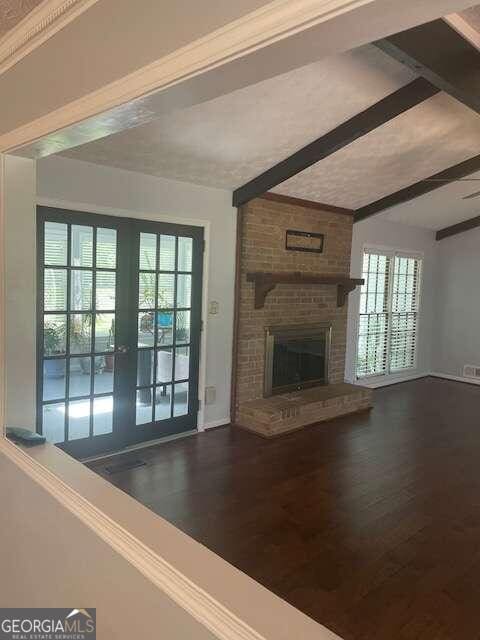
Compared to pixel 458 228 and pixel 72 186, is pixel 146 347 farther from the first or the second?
pixel 458 228

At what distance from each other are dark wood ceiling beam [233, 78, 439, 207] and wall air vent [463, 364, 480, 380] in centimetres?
504

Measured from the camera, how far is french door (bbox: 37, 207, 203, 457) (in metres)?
3.79

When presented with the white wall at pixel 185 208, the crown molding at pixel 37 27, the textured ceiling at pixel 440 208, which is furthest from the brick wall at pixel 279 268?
the crown molding at pixel 37 27

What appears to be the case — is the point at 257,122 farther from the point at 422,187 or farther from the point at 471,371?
the point at 471,371

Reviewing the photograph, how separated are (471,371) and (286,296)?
4.04 metres

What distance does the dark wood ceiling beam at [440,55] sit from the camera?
2742 millimetres

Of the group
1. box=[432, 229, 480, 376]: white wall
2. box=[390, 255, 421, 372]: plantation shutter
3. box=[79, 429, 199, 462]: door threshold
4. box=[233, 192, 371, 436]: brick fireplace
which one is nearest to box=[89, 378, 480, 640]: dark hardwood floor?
box=[79, 429, 199, 462]: door threshold

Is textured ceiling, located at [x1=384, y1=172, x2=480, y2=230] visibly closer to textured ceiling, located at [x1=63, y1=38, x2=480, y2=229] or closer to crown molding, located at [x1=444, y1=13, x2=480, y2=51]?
textured ceiling, located at [x1=63, y1=38, x2=480, y2=229]

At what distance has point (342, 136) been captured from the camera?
396 centimetres

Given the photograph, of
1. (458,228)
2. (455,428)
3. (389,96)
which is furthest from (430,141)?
(458,228)

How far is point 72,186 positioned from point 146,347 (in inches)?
59.2

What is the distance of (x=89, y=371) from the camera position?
404 cm

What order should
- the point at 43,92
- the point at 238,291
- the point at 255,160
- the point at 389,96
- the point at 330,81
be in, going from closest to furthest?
1. the point at 43,92
2. the point at 330,81
3. the point at 389,96
4. the point at 255,160
5. the point at 238,291

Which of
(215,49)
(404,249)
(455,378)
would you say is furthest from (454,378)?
(215,49)
